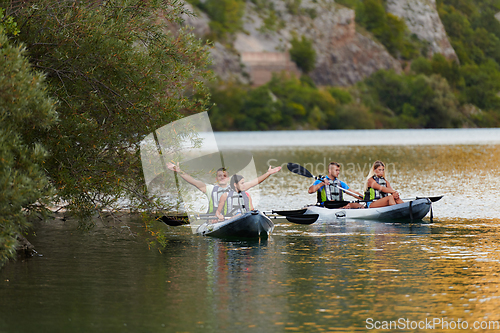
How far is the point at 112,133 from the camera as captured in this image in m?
13.6

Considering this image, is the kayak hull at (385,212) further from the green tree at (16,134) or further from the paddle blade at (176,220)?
the green tree at (16,134)

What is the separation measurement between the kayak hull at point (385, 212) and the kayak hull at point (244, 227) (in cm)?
381

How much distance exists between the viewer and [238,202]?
16.9 metres

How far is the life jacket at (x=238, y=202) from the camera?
16.8m

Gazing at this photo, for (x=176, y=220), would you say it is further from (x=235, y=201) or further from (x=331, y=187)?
(x=331, y=187)

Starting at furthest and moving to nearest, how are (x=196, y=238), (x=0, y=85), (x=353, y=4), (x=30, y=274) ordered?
(x=353, y=4) → (x=196, y=238) → (x=30, y=274) → (x=0, y=85)

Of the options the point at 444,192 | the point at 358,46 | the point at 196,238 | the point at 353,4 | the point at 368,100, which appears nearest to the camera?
the point at 196,238

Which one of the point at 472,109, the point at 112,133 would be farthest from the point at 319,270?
the point at 472,109

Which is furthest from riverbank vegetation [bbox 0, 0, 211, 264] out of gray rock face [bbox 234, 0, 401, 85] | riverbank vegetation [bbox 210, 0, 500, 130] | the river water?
gray rock face [bbox 234, 0, 401, 85]

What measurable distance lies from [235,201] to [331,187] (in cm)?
511

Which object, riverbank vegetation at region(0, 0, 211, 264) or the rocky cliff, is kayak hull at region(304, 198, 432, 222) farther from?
the rocky cliff

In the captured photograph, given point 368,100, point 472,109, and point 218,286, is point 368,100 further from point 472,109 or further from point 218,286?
point 218,286

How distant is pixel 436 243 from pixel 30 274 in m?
8.43

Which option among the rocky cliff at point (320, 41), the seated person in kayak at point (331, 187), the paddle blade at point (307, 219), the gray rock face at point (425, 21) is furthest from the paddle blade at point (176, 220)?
the gray rock face at point (425, 21)
